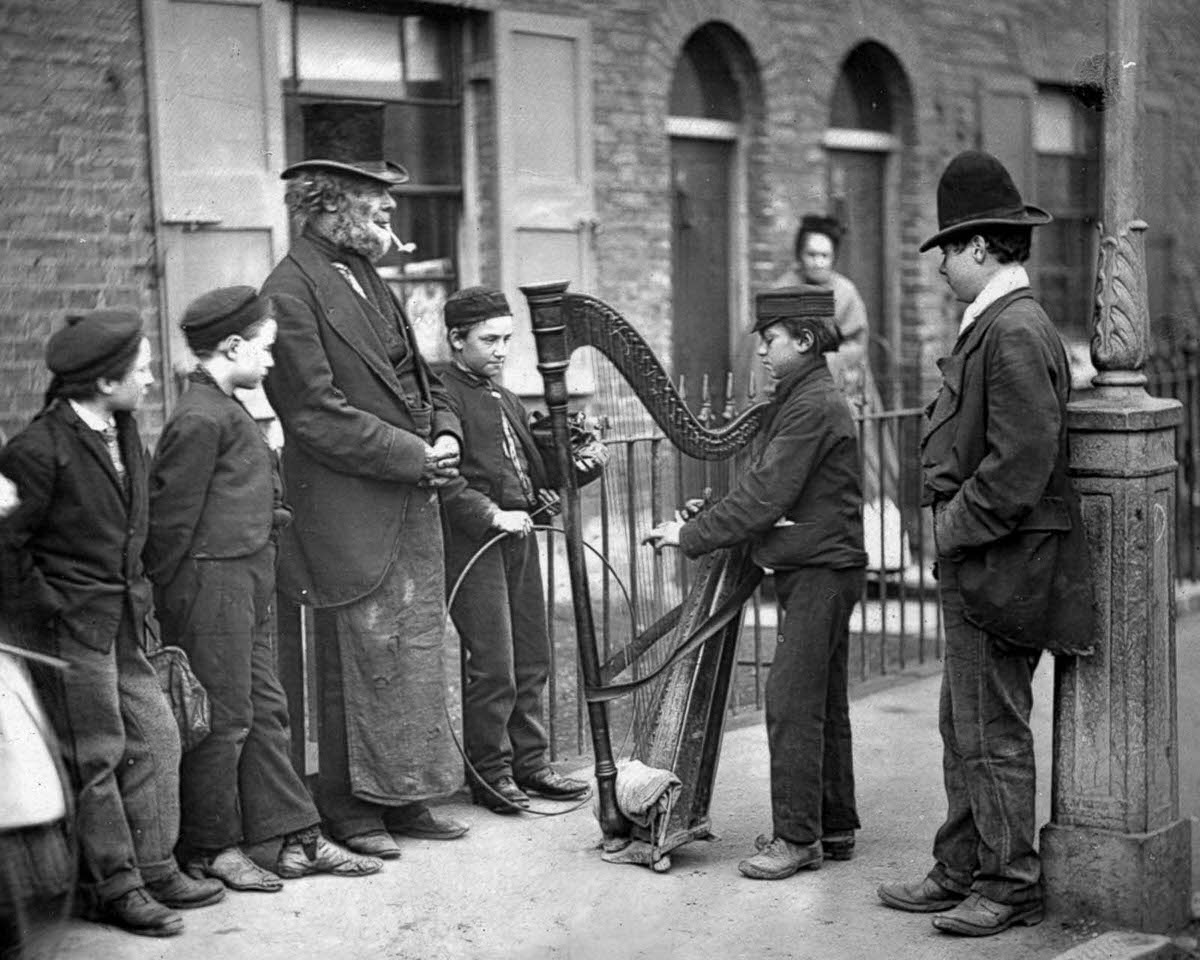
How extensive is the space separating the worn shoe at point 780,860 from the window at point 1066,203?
9.16 meters

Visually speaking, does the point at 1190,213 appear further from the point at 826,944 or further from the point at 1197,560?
the point at 826,944

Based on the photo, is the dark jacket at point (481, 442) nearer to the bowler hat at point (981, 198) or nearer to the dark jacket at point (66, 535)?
the dark jacket at point (66, 535)

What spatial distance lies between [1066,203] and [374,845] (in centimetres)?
1045

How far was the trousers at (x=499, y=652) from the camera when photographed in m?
5.72

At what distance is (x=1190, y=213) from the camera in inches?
618

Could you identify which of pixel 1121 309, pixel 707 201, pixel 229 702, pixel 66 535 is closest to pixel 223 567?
pixel 229 702

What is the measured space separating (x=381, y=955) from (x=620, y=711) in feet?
9.63

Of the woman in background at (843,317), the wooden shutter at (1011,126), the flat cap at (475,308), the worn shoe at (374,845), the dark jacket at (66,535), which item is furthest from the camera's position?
the wooden shutter at (1011,126)

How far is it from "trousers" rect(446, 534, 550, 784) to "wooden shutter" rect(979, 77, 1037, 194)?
307 inches

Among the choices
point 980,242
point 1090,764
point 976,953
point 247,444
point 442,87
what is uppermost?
point 442,87

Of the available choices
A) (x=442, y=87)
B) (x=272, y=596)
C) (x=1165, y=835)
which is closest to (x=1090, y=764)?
(x=1165, y=835)

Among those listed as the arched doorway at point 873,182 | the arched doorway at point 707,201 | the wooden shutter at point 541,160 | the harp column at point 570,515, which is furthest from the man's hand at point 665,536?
the arched doorway at point 873,182

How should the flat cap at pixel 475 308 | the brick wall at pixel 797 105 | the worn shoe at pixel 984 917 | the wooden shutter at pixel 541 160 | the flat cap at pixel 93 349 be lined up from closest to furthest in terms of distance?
→ the flat cap at pixel 93 349, the worn shoe at pixel 984 917, the flat cap at pixel 475 308, the wooden shutter at pixel 541 160, the brick wall at pixel 797 105

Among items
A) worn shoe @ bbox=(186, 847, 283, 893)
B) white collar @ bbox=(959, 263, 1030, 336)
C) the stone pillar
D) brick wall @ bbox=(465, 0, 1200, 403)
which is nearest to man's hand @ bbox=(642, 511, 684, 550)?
white collar @ bbox=(959, 263, 1030, 336)
